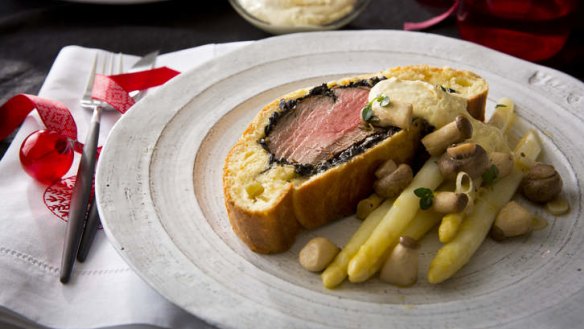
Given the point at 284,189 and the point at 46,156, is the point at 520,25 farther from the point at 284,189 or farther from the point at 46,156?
the point at 46,156

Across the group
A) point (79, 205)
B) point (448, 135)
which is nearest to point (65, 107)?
point (79, 205)

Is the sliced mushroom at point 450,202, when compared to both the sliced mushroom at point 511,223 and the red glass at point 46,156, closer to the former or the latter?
the sliced mushroom at point 511,223

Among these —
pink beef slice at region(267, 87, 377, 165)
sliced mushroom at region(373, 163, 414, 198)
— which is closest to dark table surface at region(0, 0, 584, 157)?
pink beef slice at region(267, 87, 377, 165)

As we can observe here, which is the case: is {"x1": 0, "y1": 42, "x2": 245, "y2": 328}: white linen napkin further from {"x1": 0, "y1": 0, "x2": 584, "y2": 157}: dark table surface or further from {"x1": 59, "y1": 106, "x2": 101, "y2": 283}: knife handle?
{"x1": 0, "y1": 0, "x2": 584, "y2": 157}: dark table surface

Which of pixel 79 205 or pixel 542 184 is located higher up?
pixel 542 184

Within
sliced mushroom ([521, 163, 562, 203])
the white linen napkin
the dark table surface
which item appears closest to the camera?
the white linen napkin

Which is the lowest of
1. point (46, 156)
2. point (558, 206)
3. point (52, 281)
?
point (52, 281)

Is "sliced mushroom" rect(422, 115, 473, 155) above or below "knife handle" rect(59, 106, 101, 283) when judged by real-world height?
above

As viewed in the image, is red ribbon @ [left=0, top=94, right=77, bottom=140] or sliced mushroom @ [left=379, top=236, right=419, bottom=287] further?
red ribbon @ [left=0, top=94, right=77, bottom=140]
